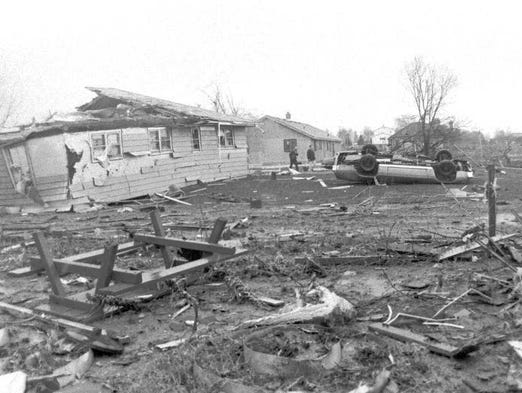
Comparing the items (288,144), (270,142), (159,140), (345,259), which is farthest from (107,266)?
(270,142)

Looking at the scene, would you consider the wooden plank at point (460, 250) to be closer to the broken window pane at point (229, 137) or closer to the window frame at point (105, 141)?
the window frame at point (105, 141)

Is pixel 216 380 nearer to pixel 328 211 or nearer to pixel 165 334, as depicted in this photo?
pixel 165 334

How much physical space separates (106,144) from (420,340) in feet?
54.3

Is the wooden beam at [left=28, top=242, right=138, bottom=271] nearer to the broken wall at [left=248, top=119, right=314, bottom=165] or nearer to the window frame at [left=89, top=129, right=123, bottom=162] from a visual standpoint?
the window frame at [left=89, top=129, right=123, bottom=162]

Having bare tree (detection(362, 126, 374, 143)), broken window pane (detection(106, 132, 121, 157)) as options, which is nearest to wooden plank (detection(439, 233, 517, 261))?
broken window pane (detection(106, 132, 121, 157))

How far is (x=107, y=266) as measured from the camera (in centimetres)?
468

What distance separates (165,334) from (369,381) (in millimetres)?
1958

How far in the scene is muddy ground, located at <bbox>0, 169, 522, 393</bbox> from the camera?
134 inches

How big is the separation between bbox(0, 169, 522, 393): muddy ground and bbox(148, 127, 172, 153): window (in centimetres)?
1078

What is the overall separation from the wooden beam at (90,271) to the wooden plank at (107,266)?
2.5 inches

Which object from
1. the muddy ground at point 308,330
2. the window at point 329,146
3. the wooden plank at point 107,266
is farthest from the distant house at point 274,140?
the wooden plank at point 107,266

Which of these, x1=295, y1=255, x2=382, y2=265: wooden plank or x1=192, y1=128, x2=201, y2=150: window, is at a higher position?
x1=192, y1=128, x2=201, y2=150: window

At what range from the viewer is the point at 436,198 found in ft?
50.0

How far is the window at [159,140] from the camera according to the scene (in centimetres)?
2105
